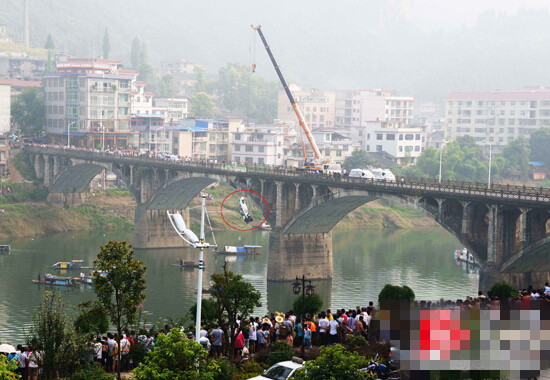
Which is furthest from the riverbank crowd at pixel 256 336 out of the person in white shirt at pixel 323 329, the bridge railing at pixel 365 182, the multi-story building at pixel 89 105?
the multi-story building at pixel 89 105

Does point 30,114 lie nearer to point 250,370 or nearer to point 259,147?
point 259,147

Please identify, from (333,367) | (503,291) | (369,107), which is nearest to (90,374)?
(333,367)

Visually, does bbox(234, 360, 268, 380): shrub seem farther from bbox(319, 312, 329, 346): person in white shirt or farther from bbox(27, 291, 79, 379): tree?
bbox(27, 291, 79, 379): tree

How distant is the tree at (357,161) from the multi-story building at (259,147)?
1106cm

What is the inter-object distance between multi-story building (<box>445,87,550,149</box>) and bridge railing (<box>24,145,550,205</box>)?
93.8 meters

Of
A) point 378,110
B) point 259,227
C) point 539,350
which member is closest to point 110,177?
point 259,227

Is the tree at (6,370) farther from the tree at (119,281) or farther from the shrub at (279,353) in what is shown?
the shrub at (279,353)

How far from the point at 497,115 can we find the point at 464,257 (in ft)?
314

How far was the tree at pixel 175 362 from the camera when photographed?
98.8ft

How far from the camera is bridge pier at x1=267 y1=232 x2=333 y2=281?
85.9 metres

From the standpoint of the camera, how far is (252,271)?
90875 mm

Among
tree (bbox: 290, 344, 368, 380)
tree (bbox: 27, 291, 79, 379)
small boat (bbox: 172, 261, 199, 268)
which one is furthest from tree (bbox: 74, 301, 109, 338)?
small boat (bbox: 172, 261, 199, 268)

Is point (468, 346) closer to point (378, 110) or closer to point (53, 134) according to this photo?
point (53, 134)

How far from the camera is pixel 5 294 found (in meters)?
75.7
